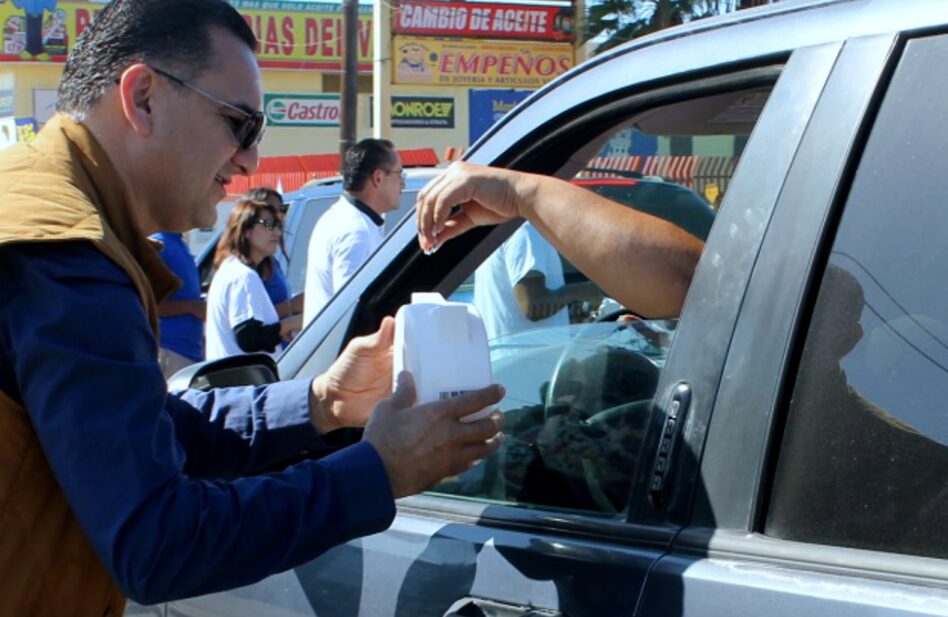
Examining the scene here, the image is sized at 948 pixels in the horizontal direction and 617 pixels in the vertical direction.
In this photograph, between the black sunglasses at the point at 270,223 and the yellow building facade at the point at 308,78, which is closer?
the black sunglasses at the point at 270,223

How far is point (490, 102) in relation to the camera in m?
22.6

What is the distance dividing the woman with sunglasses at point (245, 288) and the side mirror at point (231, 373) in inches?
145

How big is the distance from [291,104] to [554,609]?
27.8m

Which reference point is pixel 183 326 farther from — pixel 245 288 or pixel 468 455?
pixel 468 455

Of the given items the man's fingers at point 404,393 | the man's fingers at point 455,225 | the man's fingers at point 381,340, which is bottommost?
the man's fingers at point 404,393

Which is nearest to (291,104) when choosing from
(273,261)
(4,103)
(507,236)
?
(4,103)

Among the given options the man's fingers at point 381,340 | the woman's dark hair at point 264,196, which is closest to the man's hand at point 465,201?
the man's fingers at point 381,340

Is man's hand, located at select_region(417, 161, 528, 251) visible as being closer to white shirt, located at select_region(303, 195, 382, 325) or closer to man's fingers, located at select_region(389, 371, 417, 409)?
man's fingers, located at select_region(389, 371, 417, 409)

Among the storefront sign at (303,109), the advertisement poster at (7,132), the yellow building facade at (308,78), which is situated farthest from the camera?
the storefront sign at (303,109)

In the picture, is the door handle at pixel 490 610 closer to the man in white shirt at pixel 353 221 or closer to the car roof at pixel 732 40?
Result: the car roof at pixel 732 40

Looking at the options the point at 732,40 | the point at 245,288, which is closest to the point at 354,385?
the point at 732,40

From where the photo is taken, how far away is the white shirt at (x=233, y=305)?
6.20 metres

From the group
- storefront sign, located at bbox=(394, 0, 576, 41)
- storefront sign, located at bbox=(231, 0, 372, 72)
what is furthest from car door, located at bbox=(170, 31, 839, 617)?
storefront sign, located at bbox=(231, 0, 372, 72)

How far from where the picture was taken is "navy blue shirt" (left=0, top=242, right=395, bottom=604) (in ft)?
4.76
